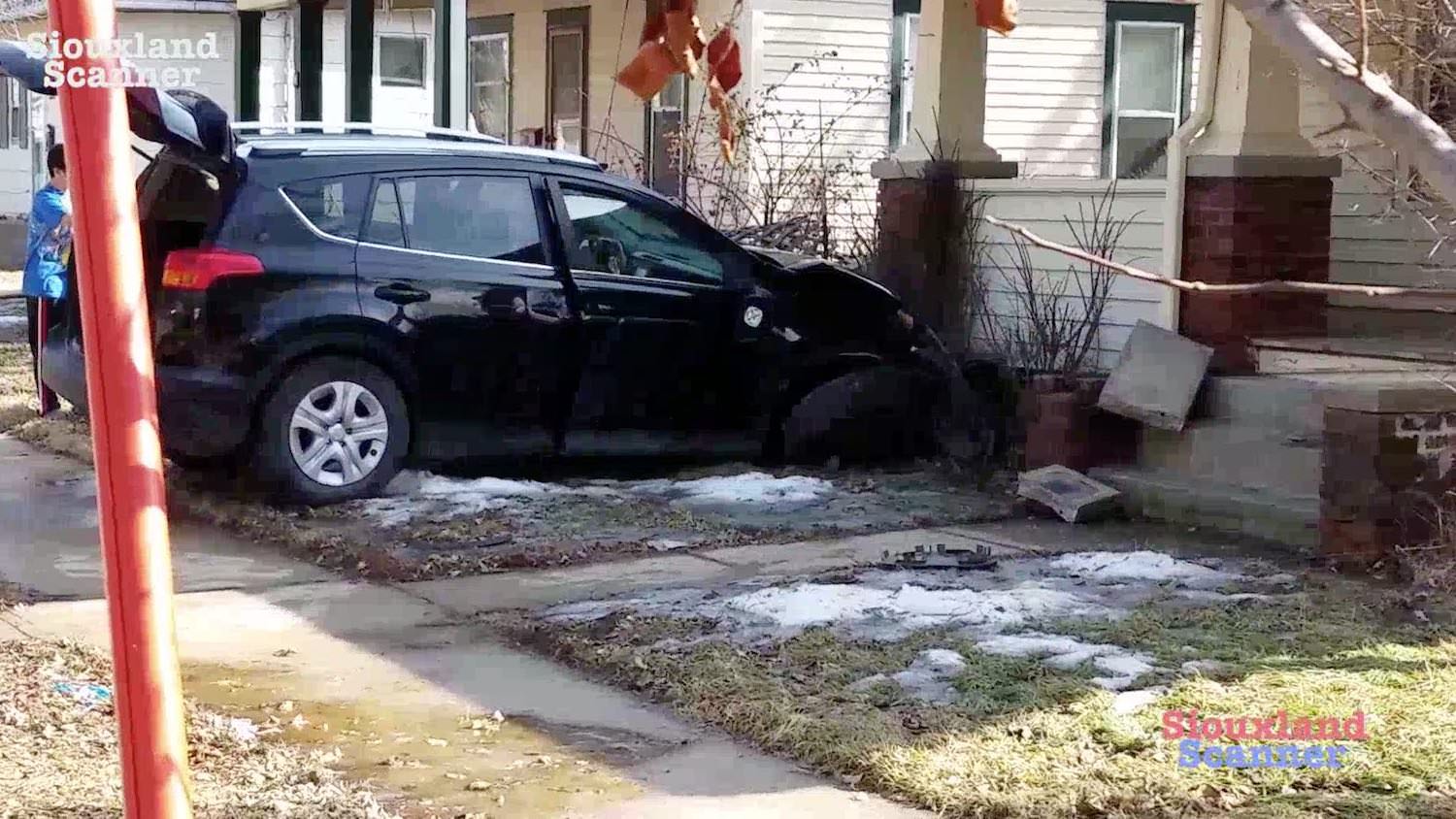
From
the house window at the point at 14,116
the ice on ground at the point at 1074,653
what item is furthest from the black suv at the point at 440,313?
the house window at the point at 14,116

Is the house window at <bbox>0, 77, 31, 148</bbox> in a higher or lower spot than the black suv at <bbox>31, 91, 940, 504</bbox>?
higher

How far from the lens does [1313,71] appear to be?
2.41m

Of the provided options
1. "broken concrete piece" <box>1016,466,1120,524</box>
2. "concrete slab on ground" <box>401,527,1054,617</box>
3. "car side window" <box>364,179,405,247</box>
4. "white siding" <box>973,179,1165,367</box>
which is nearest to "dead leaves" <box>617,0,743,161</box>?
"concrete slab on ground" <box>401,527,1054,617</box>

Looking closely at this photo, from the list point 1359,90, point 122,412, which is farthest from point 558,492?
point 1359,90

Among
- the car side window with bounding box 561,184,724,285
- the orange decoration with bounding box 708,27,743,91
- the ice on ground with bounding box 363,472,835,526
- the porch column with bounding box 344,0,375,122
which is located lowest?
the ice on ground with bounding box 363,472,835,526

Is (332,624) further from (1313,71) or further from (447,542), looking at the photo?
(1313,71)

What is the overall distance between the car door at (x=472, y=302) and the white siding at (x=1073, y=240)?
3027 mm

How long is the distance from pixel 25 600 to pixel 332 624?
4.34 feet

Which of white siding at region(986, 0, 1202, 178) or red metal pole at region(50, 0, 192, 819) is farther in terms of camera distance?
white siding at region(986, 0, 1202, 178)

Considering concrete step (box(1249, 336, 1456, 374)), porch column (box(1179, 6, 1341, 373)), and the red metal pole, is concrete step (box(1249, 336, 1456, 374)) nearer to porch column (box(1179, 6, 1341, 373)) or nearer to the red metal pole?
porch column (box(1179, 6, 1341, 373))

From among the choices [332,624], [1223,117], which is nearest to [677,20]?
[332,624]

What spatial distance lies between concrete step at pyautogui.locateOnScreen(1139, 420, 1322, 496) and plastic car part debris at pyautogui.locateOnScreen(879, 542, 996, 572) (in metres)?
1.51

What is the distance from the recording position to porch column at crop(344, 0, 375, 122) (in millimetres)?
15836

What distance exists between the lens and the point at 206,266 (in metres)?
8.23
